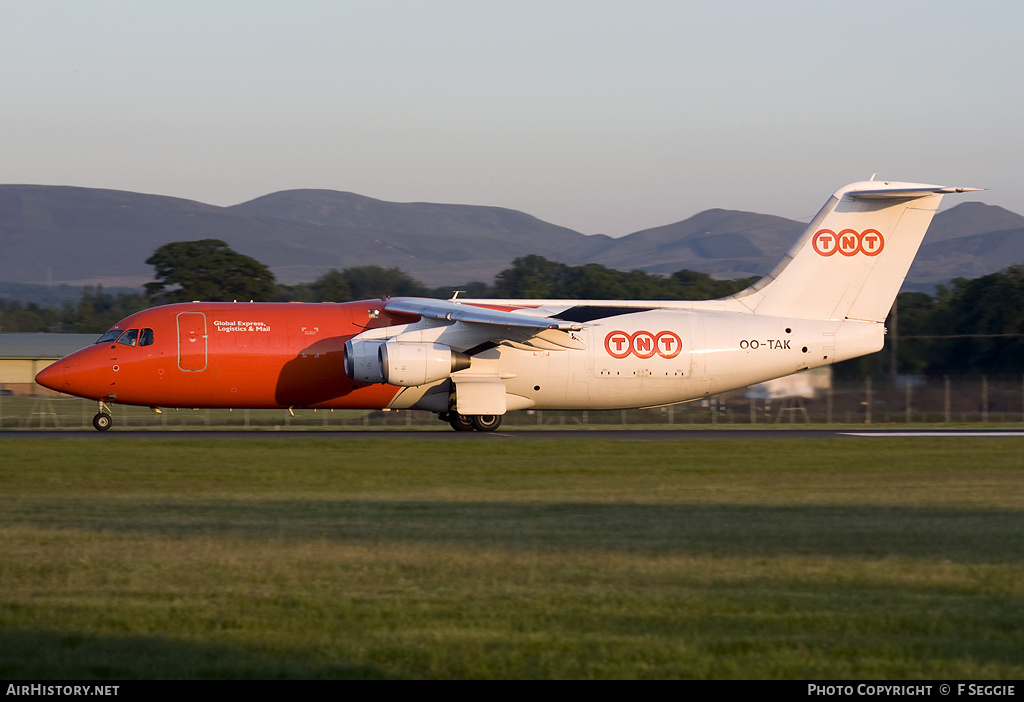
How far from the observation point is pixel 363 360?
94.6ft

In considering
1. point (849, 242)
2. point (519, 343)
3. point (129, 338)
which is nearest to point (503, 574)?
point (519, 343)

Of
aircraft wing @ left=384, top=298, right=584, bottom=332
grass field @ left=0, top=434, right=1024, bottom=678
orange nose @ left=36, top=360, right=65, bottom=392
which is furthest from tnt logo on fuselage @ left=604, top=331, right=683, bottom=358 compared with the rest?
orange nose @ left=36, top=360, right=65, bottom=392

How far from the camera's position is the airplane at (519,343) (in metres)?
29.8

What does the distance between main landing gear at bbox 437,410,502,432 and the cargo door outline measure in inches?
274

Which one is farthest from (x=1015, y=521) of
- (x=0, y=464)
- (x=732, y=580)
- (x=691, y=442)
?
(x=0, y=464)

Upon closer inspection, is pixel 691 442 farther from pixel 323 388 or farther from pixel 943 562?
pixel 943 562

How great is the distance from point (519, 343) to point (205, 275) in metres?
44.9

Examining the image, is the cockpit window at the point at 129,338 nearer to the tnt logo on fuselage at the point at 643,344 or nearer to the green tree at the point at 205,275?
the tnt logo on fuselage at the point at 643,344

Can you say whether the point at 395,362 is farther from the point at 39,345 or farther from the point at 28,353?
the point at 39,345

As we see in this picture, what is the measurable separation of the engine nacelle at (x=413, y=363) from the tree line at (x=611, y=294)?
1472 centimetres

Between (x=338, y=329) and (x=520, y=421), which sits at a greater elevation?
(x=338, y=329)

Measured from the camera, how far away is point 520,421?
39.2m

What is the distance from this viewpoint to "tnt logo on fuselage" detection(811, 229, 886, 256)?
33.2m
